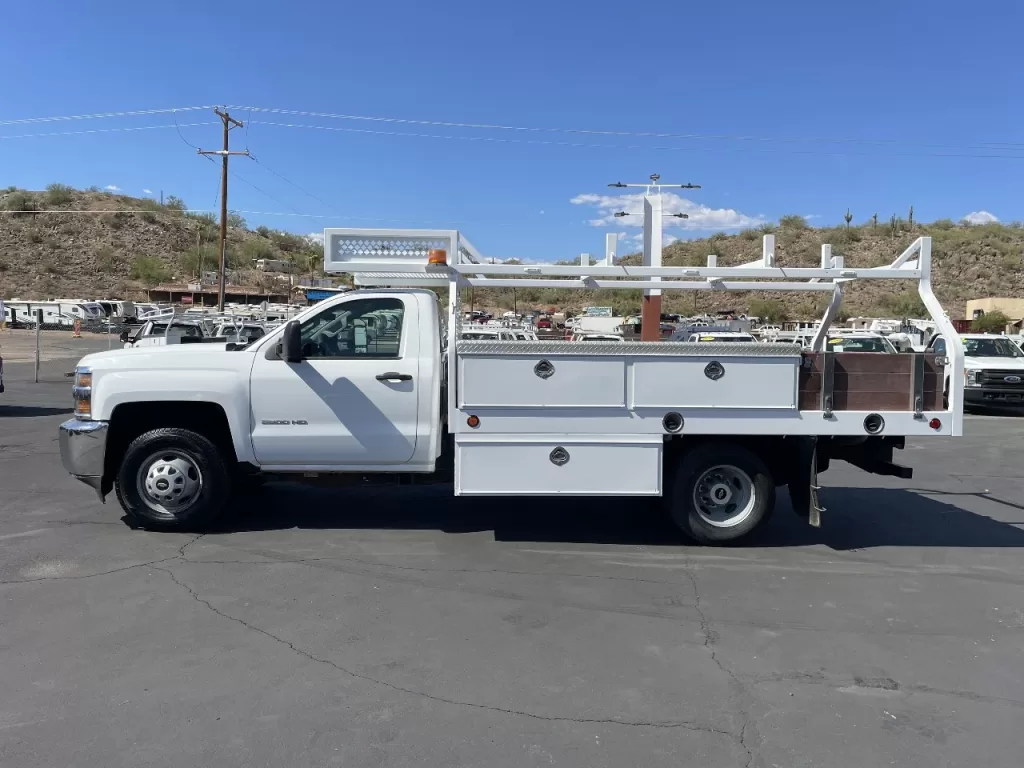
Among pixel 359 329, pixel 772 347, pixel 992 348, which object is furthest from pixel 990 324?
pixel 359 329

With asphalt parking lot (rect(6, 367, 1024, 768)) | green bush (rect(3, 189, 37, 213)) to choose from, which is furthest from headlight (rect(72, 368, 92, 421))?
green bush (rect(3, 189, 37, 213))

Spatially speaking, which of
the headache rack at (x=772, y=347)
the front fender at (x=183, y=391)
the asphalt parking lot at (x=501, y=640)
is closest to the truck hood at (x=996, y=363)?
the asphalt parking lot at (x=501, y=640)

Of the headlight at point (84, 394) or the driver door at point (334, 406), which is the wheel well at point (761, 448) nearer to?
the driver door at point (334, 406)

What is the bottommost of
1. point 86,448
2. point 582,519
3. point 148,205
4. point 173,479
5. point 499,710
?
point 499,710

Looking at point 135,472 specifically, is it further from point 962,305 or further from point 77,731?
point 962,305

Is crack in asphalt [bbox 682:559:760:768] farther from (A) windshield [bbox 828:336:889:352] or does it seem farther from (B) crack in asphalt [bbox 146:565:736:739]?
(A) windshield [bbox 828:336:889:352]

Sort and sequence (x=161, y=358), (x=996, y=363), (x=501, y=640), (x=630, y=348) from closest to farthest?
(x=501, y=640)
(x=630, y=348)
(x=161, y=358)
(x=996, y=363)

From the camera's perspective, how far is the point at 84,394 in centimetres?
680

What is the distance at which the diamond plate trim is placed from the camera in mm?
6211

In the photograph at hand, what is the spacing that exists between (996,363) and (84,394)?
1863 centimetres

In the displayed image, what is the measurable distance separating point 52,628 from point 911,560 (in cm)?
621

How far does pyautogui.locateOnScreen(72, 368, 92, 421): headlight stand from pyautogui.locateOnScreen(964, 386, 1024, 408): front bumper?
17768 mm

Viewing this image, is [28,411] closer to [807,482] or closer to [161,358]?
A: [161,358]

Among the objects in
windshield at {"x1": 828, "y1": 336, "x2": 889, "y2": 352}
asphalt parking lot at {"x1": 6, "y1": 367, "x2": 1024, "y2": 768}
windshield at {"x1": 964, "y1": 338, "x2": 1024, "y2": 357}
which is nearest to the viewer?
asphalt parking lot at {"x1": 6, "y1": 367, "x2": 1024, "y2": 768}
